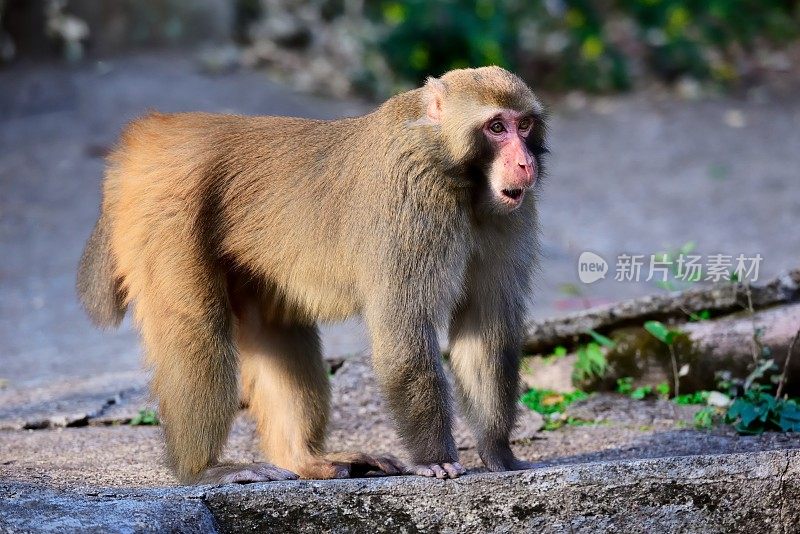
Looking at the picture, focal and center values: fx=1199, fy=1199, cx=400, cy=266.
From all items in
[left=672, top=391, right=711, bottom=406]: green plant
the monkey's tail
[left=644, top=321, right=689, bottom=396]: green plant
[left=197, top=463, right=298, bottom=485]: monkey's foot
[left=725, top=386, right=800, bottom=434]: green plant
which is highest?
the monkey's tail

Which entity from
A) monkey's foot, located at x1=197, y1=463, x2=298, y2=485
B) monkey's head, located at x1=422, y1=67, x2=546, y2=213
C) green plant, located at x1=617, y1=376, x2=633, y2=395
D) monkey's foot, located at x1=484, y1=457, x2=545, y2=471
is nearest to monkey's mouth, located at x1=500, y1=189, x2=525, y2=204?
monkey's head, located at x1=422, y1=67, x2=546, y2=213

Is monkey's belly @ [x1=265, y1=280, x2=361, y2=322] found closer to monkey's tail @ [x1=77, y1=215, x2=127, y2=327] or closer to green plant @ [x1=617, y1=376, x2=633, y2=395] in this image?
monkey's tail @ [x1=77, y1=215, x2=127, y2=327]

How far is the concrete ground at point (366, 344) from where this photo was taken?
430cm

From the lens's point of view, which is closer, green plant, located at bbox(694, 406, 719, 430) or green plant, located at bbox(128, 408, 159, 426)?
green plant, located at bbox(694, 406, 719, 430)

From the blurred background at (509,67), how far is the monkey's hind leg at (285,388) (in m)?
5.03

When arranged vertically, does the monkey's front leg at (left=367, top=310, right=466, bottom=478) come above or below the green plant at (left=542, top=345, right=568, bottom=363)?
above

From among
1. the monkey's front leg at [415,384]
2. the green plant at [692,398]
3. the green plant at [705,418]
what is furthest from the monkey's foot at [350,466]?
the green plant at [692,398]

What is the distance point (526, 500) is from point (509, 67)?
437 inches

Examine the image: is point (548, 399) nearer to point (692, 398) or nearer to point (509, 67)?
point (692, 398)

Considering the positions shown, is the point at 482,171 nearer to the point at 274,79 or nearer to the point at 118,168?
the point at 118,168

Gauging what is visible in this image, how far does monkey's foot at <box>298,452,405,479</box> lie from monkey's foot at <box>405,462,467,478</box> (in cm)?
59

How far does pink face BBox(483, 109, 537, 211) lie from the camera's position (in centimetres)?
457

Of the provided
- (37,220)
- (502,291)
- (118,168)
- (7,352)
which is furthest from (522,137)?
(37,220)

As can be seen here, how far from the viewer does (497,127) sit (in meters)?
4.66
